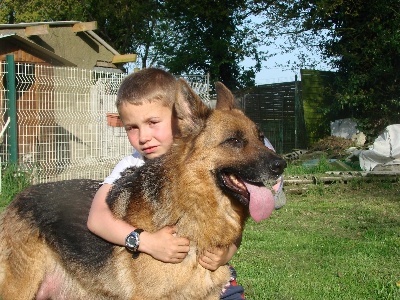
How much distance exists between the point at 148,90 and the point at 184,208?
1021mm

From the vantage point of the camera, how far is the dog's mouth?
9.87 feet

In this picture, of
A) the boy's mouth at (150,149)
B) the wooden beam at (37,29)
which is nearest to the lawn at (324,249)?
the boy's mouth at (150,149)

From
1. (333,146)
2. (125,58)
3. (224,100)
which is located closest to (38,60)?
(125,58)

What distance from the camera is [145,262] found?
309cm

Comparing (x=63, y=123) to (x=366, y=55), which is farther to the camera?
(x=366, y=55)

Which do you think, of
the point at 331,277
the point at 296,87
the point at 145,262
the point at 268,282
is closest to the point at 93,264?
the point at 145,262

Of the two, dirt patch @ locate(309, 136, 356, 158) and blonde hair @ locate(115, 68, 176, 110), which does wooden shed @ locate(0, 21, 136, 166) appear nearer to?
blonde hair @ locate(115, 68, 176, 110)

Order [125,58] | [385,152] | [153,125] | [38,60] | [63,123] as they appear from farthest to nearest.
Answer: [125,58] → [38,60] → [385,152] → [63,123] → [153,125]

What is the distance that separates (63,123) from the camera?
1065 cm

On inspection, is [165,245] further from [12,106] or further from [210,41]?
[210,41]

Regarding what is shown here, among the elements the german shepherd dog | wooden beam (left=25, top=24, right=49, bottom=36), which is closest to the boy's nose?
the german shepherd dog

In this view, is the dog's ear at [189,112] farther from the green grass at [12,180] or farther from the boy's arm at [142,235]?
the green grass at [12,180]

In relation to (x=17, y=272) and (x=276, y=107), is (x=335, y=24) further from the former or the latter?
(x=17, y=272)

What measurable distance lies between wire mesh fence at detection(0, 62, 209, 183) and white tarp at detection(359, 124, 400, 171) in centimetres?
531
